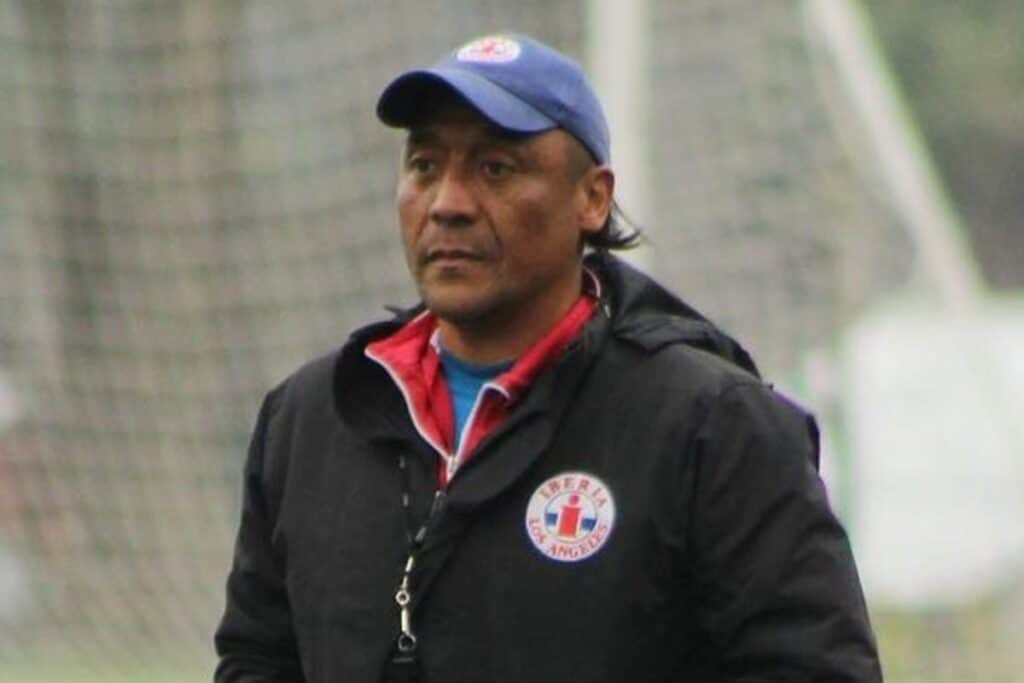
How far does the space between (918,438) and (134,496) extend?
Answer: 3.71 meters

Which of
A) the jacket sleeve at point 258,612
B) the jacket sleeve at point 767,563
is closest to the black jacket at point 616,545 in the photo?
the jacket sleeve at point 767,563

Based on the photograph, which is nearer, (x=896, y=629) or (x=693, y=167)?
(x=693, y=167)

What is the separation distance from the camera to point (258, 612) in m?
4.36

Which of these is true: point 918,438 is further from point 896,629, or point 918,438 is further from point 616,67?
point 616,67

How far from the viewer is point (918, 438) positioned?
40.9ft

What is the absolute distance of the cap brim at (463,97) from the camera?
413cm

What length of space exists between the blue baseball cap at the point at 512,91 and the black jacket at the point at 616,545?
228 mm

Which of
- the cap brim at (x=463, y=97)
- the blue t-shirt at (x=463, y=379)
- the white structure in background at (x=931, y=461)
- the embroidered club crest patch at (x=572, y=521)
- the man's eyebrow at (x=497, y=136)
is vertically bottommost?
the white structure in background at (x=931, y=461)

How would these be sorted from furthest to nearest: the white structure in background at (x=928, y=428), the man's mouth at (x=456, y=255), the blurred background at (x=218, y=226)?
the white structure in background at (x=928, y=428)
the blurred background at (x=218, y=226)
the man's mouth at (x=456, y=255)

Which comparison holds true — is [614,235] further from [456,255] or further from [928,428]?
[928,428]

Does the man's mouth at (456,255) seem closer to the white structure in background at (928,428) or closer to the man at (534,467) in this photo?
the man at (534,467)

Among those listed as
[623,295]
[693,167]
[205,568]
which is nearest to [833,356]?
[693,167]

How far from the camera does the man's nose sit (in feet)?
13.6

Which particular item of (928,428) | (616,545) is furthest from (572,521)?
(928,428)
